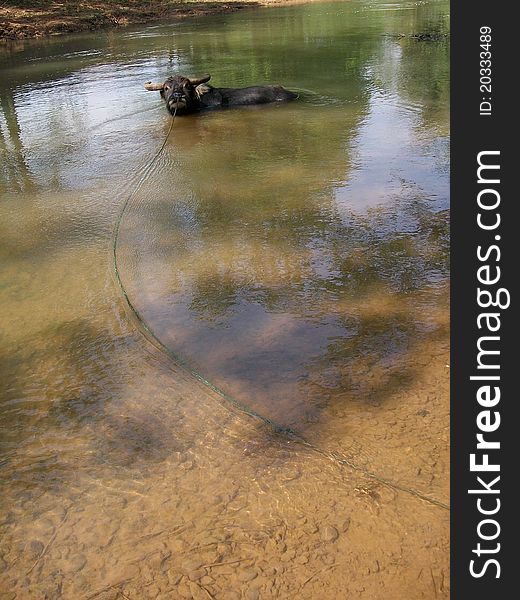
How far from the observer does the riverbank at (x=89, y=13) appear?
22594 mm

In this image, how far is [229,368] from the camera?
11.3 ft

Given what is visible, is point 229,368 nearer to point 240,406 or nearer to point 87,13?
point 240,406

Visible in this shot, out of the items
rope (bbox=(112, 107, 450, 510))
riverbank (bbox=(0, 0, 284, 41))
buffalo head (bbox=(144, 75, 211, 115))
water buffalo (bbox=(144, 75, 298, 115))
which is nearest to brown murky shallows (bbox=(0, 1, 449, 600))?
rope (bbox=(112, 107, 450, 510))

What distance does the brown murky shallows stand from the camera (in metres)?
2.34

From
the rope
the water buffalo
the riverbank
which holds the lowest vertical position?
the rope

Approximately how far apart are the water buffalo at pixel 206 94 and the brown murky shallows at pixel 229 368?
6.68 ft

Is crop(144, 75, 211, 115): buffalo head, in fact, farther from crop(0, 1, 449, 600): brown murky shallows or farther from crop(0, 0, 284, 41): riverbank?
crop(0, 0, 284, 41): riverbank

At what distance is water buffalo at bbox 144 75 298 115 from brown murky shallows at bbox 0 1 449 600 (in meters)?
2.04

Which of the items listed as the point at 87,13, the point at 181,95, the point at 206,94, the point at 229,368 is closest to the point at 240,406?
the point at 229,368

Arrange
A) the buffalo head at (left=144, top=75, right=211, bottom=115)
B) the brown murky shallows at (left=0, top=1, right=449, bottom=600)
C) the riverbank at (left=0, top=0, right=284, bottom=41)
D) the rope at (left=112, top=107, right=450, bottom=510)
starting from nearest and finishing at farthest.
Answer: the brown murky shallows at (left=0, top=1, right=449, bottom=600), the rope at (left=112, top=107, right=450, bottom=510), the buffalo head at (left=144, top=75, right=211, bottom=115), the riverbank at (left=0, top=0, right=284, bottom=41)

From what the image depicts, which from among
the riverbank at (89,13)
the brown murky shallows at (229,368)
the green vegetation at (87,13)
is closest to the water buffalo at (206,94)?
the brown murky shallows at (229,368)

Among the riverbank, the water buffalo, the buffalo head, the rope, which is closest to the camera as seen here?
the rope

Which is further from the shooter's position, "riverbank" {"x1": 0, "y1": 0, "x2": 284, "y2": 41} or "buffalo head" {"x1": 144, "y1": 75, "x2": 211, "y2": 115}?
"riverbank" {"x1": 0, "y1": 0, "x2": 284, "y2": 41}

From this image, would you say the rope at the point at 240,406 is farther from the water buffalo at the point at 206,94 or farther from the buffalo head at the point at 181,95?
the water buffalo at the point at 206,94
